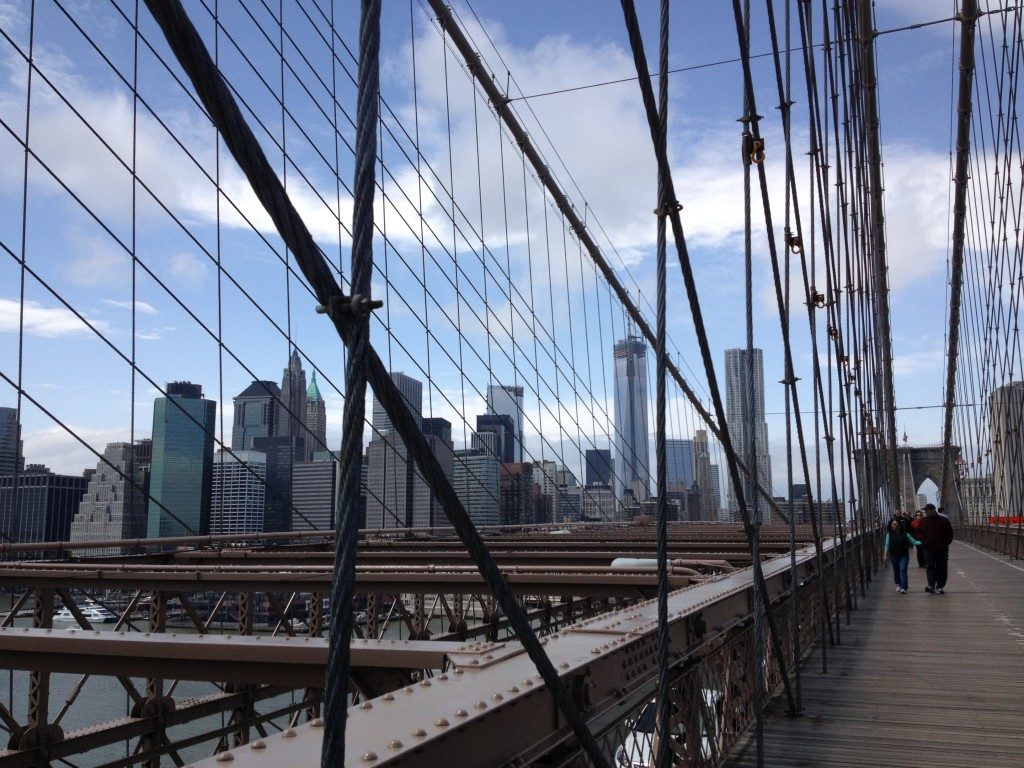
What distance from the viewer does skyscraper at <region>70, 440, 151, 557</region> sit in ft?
28.1

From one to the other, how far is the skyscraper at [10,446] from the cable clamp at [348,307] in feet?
22.2

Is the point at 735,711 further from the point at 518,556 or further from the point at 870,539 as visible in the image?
the point at 870,539

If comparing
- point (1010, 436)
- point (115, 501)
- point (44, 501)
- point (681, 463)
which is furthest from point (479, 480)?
point (681, 463)

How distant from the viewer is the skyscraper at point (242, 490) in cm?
997

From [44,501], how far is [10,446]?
3.78 feet

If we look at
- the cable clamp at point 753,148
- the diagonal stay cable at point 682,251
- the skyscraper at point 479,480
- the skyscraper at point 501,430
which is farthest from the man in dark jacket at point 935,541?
the skyscraper at point 501,430

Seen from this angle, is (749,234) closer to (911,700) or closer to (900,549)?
(911,700)

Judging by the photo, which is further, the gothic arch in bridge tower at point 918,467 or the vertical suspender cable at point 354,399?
the gothic arch in bridge tower at point 918,467

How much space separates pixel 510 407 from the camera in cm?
2020

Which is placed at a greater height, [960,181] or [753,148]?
[960,181]

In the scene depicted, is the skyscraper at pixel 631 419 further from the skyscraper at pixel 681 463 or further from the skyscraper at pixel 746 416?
the skyscraper at pixel 681 463

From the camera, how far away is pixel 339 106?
14.7m

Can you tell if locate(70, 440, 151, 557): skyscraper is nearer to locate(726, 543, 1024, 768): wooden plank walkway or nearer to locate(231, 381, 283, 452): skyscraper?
locate(231, 381, 283, 452): skyscraper

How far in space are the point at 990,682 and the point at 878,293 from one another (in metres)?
22.3
